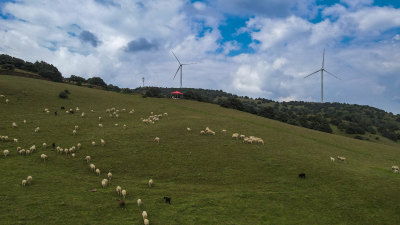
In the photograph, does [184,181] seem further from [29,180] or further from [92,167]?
[29,180]

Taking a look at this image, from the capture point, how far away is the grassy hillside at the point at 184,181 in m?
17.8

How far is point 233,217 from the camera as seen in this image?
18250mm

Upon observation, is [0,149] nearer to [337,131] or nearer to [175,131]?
[175,131]

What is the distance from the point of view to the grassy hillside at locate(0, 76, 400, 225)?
17844 millimetres

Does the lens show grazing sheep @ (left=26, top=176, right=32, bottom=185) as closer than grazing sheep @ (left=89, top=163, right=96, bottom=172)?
Yes

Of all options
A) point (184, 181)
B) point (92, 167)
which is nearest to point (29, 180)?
point (92, 167)

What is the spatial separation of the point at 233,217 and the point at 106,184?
1246cm

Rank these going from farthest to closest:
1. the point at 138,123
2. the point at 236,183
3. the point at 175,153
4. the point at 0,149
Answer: the point at 138,123, the point at 175,153, the point at 0,149, the point at 236,183

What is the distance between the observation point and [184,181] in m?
25.4

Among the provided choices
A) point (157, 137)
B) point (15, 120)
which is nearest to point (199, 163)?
point (157, 137)

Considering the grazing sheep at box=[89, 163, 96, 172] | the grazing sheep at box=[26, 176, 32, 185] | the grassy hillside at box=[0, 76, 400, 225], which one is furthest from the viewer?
the grazing sheep at box=[89, 163, 96, 172]

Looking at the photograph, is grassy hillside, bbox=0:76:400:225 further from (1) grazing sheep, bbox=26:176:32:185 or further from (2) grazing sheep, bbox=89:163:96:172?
(2) grazing sheep, bbox=89:163:96:172

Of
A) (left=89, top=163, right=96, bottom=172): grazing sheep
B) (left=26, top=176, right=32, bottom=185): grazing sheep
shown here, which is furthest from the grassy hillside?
(left=89, top=163, right=96, bottom=172): grazing sheep

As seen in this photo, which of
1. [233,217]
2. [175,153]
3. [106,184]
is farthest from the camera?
[175,153]
